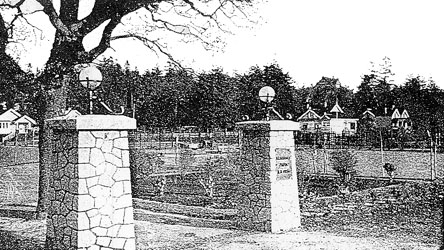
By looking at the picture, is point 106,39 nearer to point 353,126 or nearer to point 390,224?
point 390,224

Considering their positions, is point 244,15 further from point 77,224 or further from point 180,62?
point 77,224

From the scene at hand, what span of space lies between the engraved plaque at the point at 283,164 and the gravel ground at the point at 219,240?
1.00 metres

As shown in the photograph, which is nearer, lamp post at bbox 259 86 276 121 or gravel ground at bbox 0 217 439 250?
→ gravel ground at bbox 0 217 439 250

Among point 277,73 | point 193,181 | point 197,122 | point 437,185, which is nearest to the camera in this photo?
point 437,185

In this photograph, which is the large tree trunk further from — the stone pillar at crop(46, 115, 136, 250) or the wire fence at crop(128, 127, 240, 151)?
the wire fence at crop(128, 127, 240, 151)

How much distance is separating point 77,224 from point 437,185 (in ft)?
27.9

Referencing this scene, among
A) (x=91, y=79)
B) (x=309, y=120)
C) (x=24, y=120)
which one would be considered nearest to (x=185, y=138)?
(x=309, y=120)

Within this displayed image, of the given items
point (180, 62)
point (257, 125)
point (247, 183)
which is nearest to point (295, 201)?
point (247, 183)

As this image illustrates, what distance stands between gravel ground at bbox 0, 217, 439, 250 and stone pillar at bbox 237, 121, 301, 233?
334 mm

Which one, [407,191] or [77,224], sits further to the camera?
[407,191]

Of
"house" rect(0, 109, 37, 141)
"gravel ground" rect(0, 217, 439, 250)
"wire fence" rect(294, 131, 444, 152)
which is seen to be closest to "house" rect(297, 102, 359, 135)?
"wire fence" rect(294, 131, 444, 152)

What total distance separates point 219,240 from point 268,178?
59.9 inches

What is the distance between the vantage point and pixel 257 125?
9695 millimetres

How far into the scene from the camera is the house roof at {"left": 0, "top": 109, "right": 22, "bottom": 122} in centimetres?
5944
